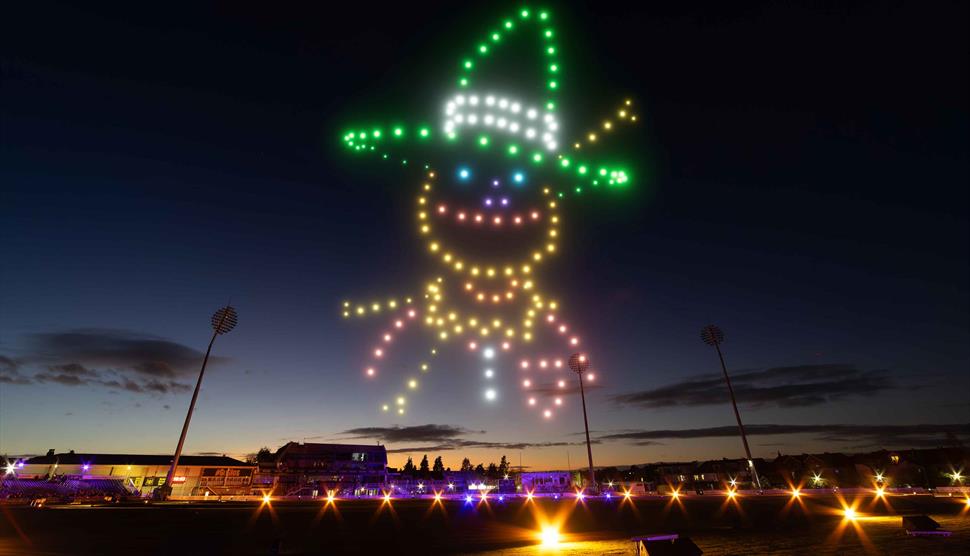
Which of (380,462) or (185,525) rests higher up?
(380,462)

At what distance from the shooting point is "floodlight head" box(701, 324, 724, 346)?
5366 centimetres

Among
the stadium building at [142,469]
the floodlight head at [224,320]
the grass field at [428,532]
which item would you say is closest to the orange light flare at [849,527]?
the grass field at [428,532]

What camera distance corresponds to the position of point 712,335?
5438 centimetres

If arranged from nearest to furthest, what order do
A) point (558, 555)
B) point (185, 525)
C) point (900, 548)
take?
1. point (900, 548)
2. point (558, 555)
3. point (185, 525)

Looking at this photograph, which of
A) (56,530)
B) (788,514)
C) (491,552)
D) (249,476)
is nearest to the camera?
(491,552)

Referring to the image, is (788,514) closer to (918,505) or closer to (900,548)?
(918,505)

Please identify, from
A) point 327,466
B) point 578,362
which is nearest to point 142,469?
point 327,466

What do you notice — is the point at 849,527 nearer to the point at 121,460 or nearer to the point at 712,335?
the point at 712,335

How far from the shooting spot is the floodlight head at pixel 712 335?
176 feet

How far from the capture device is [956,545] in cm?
1101

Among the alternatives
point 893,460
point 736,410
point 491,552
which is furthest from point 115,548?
Answer: point 893,460

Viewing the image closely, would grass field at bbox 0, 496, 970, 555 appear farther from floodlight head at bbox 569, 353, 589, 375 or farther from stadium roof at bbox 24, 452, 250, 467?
stadium roof at bbox 24, 452, 250, 467

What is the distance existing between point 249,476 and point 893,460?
14174 cm

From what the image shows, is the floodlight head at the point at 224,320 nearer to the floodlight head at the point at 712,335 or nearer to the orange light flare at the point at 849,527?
the orange light flare at the point at 849,527
